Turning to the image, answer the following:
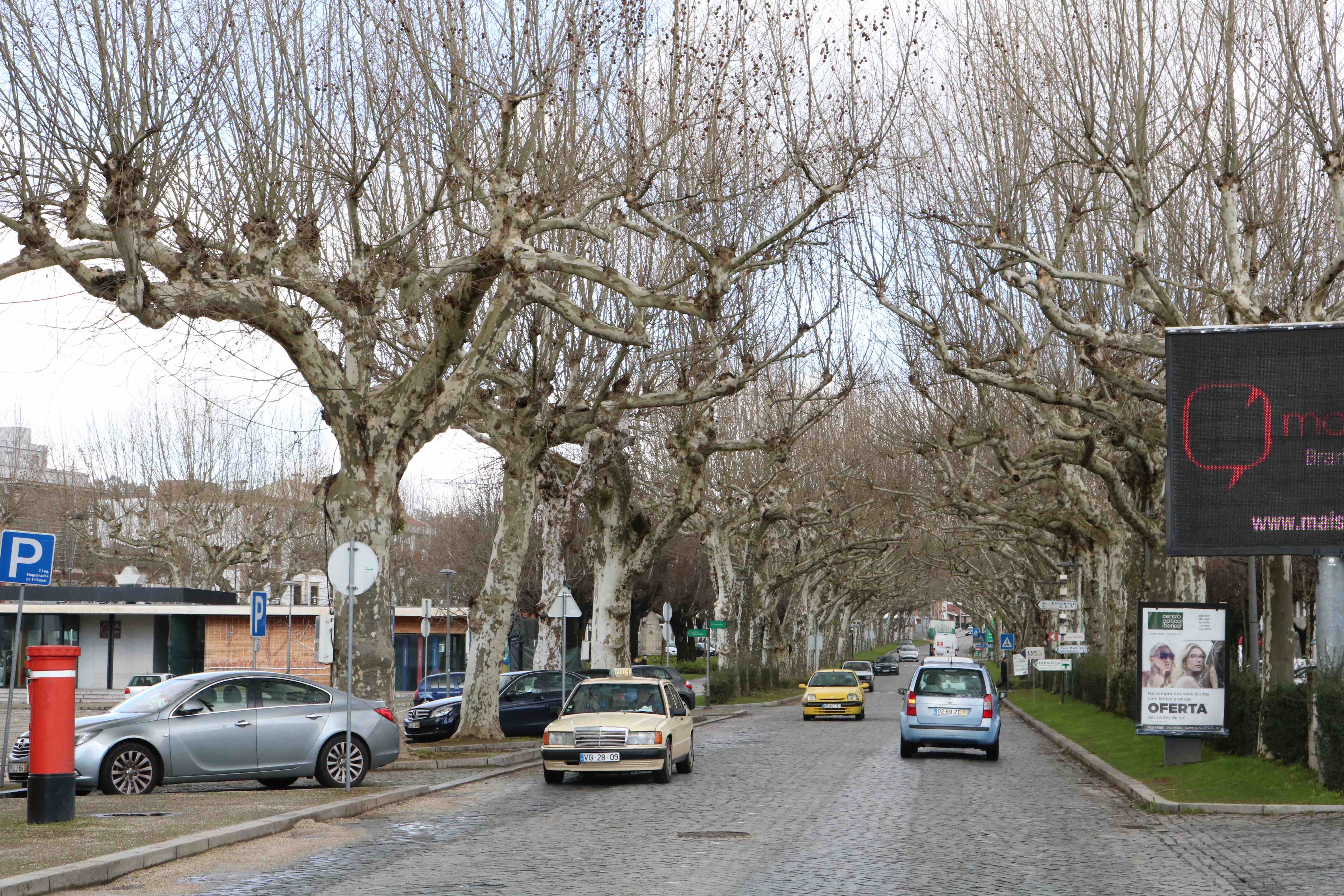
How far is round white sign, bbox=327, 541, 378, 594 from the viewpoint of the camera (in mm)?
16734

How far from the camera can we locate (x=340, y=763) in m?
17.9

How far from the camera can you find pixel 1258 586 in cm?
6912

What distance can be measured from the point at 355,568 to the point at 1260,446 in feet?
33.8

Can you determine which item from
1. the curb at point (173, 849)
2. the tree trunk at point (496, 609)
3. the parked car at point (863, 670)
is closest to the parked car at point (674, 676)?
the tree trunk at point (496, 609)

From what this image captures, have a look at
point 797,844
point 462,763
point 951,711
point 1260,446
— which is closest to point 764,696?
point 951,711

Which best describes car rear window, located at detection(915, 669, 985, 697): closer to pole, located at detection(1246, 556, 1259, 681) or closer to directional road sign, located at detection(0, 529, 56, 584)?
pole, located at detection(1246, 556, 1259, 681)

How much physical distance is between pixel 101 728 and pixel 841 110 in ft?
46.4

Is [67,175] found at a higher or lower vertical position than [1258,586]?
higher

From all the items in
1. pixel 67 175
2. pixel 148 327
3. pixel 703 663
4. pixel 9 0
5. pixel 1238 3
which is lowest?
pixel 703 663

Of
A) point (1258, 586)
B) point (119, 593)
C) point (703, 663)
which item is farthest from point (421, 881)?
point (703, 663)

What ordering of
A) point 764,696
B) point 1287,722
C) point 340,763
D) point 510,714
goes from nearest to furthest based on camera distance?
point 340,763, point 1287,722, point 510,714, point 764,696

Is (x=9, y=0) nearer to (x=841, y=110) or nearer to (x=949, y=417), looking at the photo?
(x=841, y=110)

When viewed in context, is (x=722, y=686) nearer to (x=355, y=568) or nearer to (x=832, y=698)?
(x=832, y=698)

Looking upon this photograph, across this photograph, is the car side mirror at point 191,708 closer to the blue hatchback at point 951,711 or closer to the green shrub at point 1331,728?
the blue hatchback at point 951,711
